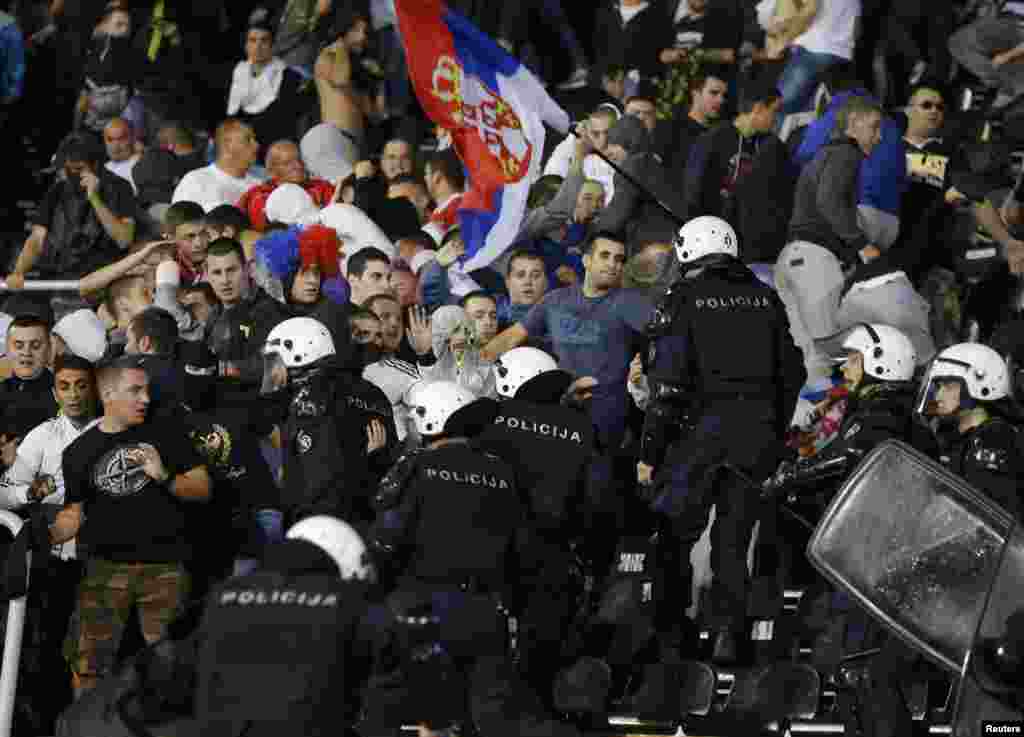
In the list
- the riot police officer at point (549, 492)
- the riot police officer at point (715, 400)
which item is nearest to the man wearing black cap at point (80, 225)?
the riot police officer at point (549, 492)

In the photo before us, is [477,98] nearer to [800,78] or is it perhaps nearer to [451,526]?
[800,78]

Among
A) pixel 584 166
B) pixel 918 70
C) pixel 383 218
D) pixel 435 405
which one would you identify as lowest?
pixel 435 405

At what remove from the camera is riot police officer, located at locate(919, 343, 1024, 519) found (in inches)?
493

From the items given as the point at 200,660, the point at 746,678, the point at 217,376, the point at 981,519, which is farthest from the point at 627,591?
the point at 981,519

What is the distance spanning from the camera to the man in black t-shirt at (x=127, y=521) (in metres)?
12.5

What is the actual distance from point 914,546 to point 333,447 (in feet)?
15.2

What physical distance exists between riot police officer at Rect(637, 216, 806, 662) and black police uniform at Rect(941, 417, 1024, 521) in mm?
994

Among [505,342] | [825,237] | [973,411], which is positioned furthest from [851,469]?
[825,237]

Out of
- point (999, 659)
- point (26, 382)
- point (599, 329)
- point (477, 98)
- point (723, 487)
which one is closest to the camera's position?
point (999, 659)

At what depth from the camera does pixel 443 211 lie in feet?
54.4

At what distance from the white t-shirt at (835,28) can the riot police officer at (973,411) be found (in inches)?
198

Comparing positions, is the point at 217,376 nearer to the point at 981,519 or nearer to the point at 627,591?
the point at 627,591

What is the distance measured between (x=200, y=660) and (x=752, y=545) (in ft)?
15.1

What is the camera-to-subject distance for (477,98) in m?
15.9
